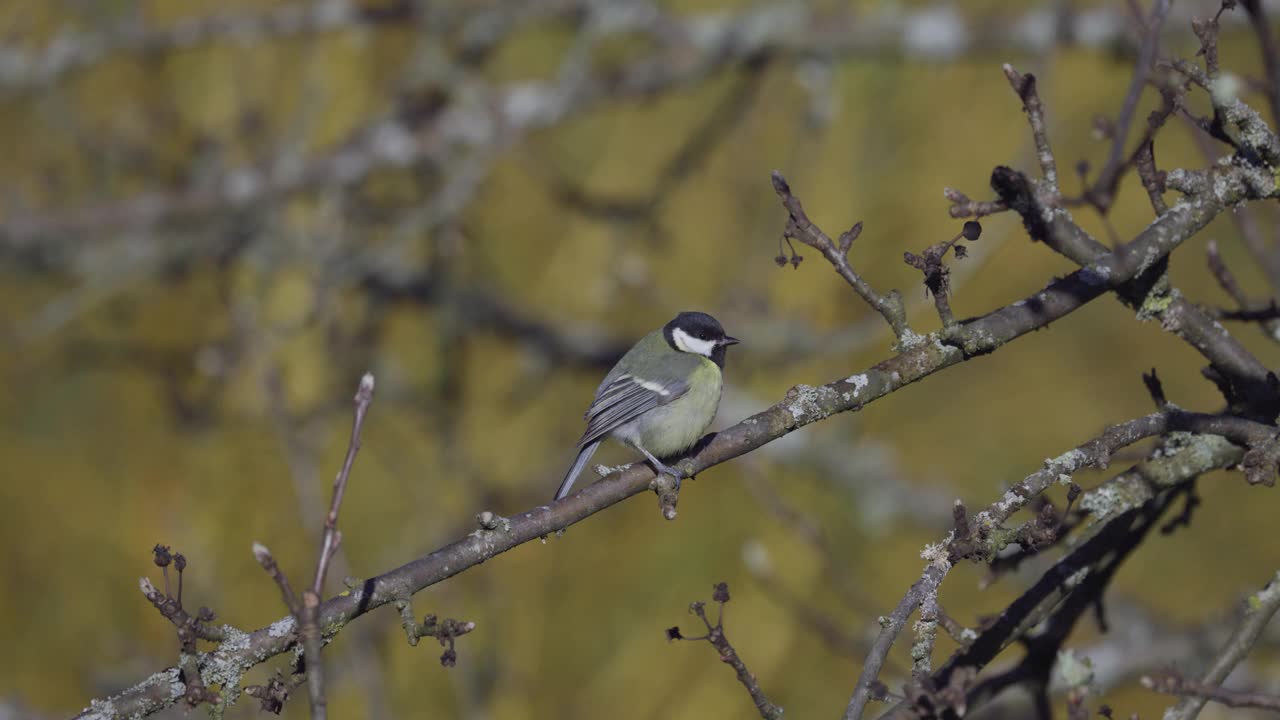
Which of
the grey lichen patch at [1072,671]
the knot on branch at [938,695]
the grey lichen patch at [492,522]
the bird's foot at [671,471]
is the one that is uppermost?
the bird's foot at [671,471]

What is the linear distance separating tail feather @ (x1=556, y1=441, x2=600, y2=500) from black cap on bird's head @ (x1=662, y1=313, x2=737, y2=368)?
565 millimetres

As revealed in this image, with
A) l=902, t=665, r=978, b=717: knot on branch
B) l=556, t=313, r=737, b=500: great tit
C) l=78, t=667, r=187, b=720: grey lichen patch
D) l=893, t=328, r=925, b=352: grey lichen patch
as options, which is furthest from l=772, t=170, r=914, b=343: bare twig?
l=78, t=667, r=187, b=720: grey lichen patch

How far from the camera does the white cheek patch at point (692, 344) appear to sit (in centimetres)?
435

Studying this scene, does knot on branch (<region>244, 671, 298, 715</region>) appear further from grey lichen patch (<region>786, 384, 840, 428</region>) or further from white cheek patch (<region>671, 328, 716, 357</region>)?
white cheek patch (<region>671, 328, 716, 357</region>)

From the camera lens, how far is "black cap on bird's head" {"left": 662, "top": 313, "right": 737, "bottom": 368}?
4.32m

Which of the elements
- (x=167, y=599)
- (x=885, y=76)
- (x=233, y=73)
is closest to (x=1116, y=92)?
(x=885, y=76)

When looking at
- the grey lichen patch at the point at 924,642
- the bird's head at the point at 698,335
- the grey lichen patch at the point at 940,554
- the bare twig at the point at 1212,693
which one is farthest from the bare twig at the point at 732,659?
the bird's head at the point at 698,335

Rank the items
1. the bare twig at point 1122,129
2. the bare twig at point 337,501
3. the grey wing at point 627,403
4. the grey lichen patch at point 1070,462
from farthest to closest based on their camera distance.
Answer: the grey wing at point 627,403, the grey lichen patch at point 1070,462, the bare twig at point 337,501, the bare twig at point 1122,129

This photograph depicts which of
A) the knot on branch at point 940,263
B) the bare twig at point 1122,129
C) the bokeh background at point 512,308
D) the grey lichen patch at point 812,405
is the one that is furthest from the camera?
the bokeh background at point 512,308

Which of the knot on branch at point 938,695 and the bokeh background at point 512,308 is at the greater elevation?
the bokeh background at point 512,308

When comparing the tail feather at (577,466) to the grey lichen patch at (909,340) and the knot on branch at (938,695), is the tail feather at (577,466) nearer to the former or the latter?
the grey lichen patch at (909,340)

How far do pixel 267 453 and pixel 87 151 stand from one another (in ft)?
7.77

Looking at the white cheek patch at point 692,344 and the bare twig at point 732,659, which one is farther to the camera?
the white cheek patch at point 692,344

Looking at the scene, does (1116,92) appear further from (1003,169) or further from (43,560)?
(43,560)
